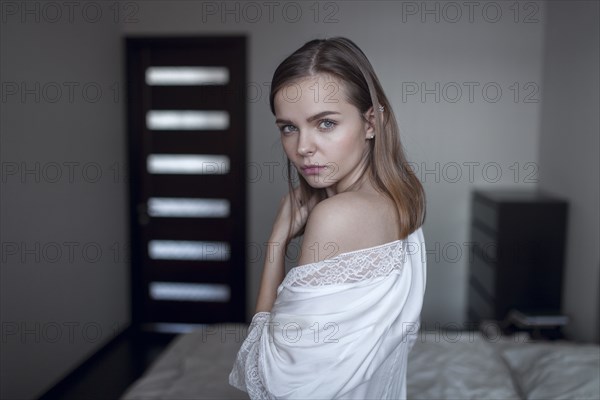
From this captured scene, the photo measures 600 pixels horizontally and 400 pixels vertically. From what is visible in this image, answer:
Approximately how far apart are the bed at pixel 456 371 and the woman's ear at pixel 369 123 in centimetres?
103

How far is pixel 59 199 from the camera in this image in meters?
2.95

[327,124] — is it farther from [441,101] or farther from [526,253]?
[441,101]

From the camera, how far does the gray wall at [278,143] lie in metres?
2.87

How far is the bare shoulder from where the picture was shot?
2.86 ft

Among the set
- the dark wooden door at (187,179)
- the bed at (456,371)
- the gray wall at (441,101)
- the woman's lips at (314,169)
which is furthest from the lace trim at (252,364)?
the dark wooden door at (187,179)

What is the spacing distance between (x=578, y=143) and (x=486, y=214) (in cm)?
75

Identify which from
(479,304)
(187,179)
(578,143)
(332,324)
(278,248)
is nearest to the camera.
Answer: (332,324)

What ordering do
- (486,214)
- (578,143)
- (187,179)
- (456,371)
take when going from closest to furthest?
1. (456,371)
2. (578,143)
3. (486,214)
4. (187,179)

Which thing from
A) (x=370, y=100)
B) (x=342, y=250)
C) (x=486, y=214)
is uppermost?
(x=370, y=100)

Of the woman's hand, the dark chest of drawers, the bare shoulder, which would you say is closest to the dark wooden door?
the dark chest of drawers

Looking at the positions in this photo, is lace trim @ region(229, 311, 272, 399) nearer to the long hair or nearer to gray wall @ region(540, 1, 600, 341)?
the long hair

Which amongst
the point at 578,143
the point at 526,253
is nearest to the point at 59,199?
the point at 526,253

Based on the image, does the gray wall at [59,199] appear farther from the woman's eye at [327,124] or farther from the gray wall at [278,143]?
the woman's eye at [327,124]

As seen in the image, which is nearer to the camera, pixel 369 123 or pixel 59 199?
pixel 369 123
